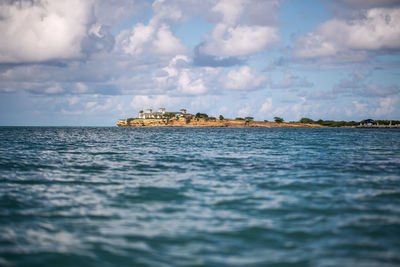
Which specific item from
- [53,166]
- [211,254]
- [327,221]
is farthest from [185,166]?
[211,254]

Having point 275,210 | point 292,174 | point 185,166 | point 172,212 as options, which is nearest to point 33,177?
point 185,166

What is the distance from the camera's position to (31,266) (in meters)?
8.27

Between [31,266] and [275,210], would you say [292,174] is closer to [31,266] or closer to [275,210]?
[275,210]

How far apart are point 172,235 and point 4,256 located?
16.1 ft

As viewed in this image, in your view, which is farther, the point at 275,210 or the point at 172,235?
the point at 275,210

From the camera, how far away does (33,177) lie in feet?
69.9

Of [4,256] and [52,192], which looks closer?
[4,256]

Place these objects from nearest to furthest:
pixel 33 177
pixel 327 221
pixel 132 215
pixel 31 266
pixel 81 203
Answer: pixel 31 266 → pixel 327 221 → pixel 132 215 → pixel 81 203 → pixel 33 177

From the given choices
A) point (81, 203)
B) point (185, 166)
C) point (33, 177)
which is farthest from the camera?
point (185, 166)

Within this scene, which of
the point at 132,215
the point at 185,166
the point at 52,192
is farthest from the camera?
the point at 185,166

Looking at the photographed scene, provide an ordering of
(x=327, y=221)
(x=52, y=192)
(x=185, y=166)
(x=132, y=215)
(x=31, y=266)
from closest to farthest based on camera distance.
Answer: (x=31, y=266), (x=327, y=221), (x=132, y=215), (x=52, y=192), (x=185, y=166)

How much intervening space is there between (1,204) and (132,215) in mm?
6868

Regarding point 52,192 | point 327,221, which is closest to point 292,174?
point 327,221

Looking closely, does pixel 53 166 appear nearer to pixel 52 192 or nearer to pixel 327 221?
pixel 52 192
